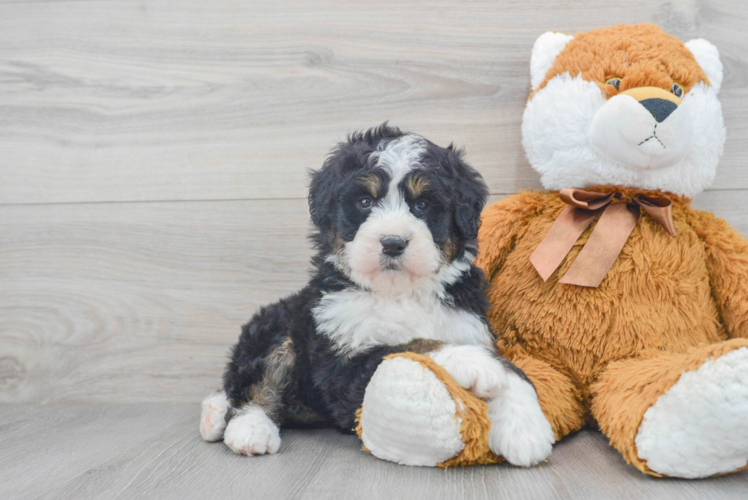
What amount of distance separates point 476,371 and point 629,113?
29.7 inches

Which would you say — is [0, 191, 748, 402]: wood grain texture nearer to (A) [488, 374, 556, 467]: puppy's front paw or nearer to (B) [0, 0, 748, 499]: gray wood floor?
(B) [0, 0, 748, 499]: gray wood floor

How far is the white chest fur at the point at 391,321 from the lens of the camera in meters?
1.41

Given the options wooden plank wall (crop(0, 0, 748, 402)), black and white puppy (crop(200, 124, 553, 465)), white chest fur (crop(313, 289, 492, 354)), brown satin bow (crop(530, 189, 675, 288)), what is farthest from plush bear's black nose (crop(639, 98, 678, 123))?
white chest fur (crop(313, 289, 492, 354))

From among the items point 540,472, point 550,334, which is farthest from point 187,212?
point 540,472

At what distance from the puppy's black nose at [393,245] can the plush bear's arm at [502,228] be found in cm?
42

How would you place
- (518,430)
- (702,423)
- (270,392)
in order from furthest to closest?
(270,392) → (518,430) → (702,423)

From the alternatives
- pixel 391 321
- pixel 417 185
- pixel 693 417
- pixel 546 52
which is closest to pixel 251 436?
pixel 391 321

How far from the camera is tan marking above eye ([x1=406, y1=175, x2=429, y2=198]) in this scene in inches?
Answer: 53.2

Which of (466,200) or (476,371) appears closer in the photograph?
(476,371)

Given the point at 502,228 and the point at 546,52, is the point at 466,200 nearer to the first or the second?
the point at 502,228

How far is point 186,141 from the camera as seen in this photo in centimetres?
210

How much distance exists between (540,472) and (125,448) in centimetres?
108

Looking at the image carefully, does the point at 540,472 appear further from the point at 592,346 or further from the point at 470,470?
the point at 592,346

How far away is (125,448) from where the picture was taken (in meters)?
1.59
